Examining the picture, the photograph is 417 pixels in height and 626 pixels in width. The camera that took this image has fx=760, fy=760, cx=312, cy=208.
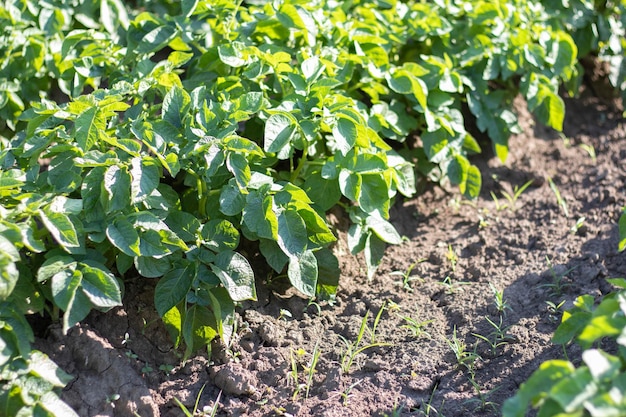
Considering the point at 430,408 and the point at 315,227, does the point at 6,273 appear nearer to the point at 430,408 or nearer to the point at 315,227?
the point at 315,227

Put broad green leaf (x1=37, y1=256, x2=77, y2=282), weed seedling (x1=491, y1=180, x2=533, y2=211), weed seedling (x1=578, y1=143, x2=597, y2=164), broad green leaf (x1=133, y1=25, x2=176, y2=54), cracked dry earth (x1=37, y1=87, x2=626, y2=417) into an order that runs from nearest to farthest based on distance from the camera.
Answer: broad green leaf (x1=37, y1=256, x2=77, y2=282)
cracked dry earth (x1=37, y1=87, x2=626, y2=417)
broad green leaf (x1=133, y1=25, x2=176, y2=54)
weed seedling (x1=491, y1=180, x2=533, y2=211)
weed seedling (x1=578, y1=143, x2=597, y2=164)

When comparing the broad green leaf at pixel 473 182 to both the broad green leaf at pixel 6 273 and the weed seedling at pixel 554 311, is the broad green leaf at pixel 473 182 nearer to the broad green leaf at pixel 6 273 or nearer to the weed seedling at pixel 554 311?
the weed seedling at pixel 554 311

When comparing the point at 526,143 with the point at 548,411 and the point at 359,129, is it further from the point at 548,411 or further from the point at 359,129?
the point at 548,411

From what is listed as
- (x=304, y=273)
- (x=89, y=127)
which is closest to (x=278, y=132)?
(x=304, y=273)

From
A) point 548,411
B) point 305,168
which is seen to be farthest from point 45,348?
point 548,411

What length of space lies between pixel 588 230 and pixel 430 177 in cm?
66

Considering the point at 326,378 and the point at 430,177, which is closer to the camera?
the point at 326,378

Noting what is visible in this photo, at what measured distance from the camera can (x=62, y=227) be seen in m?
2.02

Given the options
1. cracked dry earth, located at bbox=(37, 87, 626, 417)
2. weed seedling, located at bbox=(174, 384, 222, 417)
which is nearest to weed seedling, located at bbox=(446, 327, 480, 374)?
cracked dry earth, located at bbox=(37, 87, 626, 417)

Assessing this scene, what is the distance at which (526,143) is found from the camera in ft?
11.9

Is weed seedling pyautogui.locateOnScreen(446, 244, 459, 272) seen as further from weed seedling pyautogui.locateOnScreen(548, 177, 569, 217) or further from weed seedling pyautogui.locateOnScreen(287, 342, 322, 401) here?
weed seedling pyautogui.locateOnScreen(287, 342, 322, 401)

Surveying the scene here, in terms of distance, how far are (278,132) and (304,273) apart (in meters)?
0.45

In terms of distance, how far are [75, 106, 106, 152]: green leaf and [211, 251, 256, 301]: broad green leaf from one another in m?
0.50

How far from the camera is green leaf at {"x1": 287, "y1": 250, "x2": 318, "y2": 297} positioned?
235 cm
